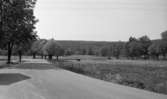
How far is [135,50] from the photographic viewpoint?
101188 mm

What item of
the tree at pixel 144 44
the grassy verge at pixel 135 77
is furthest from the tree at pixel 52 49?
the grassy verge at pixel 135 77

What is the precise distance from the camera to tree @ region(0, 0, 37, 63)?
37000mm

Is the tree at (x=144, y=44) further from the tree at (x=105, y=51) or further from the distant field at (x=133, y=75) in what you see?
the distant field at (x=133, y=75)

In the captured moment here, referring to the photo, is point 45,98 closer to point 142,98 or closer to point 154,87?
point 142,98

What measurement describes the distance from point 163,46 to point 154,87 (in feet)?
266

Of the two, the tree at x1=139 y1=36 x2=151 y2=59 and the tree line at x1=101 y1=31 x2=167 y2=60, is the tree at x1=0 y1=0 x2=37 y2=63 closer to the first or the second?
the tree line at x1=101 y1=31 x2=167 y2=60

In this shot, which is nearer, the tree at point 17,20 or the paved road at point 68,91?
the paved road at point 68,91

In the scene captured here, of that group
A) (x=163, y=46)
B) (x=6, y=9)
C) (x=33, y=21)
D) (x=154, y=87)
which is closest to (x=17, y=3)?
(x=6, y=9)

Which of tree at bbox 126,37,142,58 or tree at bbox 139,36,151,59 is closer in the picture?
tree at bbox 126,37,142,58

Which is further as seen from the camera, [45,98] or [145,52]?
[145,52]

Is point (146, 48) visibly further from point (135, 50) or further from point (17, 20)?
point (17, 20)

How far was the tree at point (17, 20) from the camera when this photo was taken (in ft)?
121

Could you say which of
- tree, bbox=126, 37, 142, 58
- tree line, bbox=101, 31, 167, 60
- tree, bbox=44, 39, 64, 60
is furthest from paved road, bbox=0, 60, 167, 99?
tree, bbox=126, 37, 142, 58

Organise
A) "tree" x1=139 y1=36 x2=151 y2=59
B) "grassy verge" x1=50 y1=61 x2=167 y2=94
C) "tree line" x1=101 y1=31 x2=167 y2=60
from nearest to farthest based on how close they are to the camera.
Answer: "grassy verge" x1=50 y1=61 x2=167 y2=94 → "tree line" x1=101 y1=31 x2=167 y2=60 → "tree" x1=139 y1=36 x2=151 y2=59
